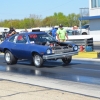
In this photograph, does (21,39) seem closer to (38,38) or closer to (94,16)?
(38,38)

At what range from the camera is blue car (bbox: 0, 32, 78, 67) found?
1484 centimetres

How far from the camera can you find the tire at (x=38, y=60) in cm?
1503

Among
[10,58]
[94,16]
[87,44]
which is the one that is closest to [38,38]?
[10,58]

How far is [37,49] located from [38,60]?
57 centimetres

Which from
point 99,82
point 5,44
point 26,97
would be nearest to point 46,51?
point 5,44

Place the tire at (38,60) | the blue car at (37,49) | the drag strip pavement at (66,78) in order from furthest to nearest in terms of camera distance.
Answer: the tire at (38,60) → the blue car at (37,49) → the drag strip pavement at (66,78)

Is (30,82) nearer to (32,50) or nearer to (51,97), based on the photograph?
(51,97)

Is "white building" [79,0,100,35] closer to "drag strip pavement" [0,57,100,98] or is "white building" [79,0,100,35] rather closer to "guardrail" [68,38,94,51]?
"guardrail" [68,38,94,51]

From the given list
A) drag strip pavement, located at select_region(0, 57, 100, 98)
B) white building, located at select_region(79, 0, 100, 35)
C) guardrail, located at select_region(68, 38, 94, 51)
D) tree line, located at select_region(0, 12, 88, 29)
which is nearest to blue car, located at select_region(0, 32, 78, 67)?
drag strip pavement, located at select_region(0, 57, 100, 98)

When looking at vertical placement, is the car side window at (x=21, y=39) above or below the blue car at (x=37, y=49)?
above

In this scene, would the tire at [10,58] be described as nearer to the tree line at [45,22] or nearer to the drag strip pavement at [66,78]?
the drag strip pavement at [66,78]

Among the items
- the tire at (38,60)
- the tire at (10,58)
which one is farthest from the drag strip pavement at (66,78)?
the tire at (10,58)

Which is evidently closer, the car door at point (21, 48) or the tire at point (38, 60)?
the tire at point (38, 60)

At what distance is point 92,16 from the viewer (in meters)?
41.9
